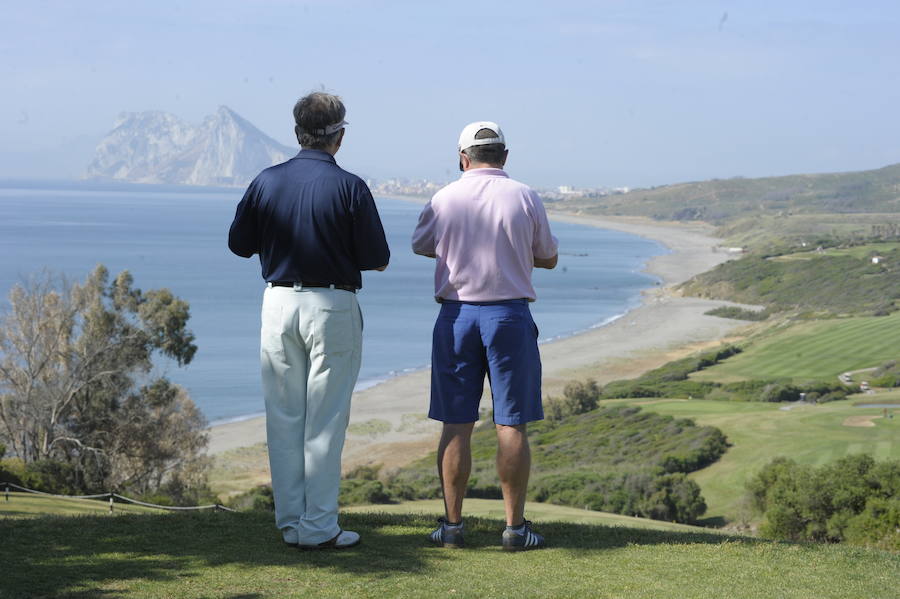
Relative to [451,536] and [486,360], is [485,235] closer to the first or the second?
[486,360]

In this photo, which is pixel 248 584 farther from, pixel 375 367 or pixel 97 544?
pixel 375 367

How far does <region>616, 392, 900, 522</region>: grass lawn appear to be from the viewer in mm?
30397

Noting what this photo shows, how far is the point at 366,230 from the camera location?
16.7 ft

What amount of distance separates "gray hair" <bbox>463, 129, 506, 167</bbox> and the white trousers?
39.5 inches

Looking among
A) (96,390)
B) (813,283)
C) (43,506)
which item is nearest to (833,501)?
(43,506)

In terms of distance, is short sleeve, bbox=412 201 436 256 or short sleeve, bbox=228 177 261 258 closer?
short sleeve, bbox=228 177 261 258

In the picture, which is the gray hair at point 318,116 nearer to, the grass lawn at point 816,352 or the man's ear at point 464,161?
the man's ear at point 464,161

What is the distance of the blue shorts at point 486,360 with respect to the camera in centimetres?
525

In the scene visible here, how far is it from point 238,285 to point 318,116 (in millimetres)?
93629

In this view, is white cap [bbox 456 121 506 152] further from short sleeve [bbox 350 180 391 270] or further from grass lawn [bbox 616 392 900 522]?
grass lawn [bbox 616 392 900 522]

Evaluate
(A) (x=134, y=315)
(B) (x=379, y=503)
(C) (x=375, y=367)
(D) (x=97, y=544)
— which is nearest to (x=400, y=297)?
(C) (x=375, y=367)

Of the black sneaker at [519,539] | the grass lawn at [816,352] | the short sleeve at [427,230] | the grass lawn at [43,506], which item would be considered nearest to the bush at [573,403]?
the grass lawn at [816,352]

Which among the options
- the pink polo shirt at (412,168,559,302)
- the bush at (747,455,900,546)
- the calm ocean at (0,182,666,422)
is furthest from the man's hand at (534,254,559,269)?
the calm ocean at (0,182,666,422)

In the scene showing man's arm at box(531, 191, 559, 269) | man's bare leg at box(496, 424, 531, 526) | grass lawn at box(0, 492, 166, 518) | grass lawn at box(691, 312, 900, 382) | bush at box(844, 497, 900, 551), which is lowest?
grass lawn at box(691, 312, 900, 382)
